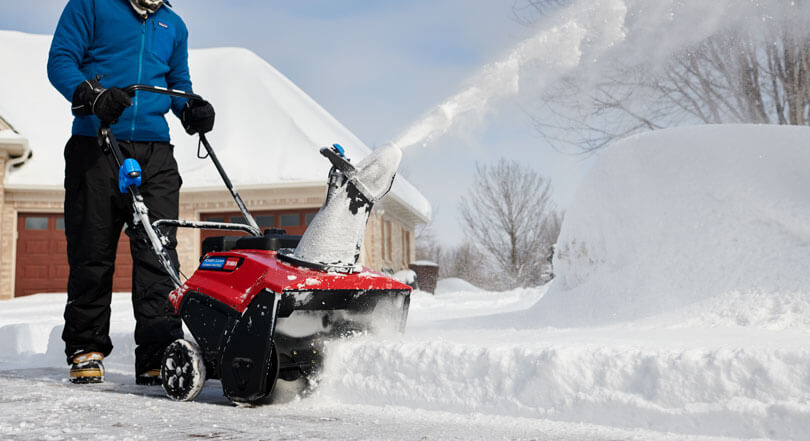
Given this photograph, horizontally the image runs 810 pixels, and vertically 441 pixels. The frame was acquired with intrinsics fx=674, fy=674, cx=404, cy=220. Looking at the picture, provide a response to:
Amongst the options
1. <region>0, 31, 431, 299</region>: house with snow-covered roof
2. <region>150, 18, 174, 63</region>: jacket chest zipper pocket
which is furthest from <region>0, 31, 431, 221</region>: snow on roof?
<region>150, 18, 174, 63</region>: jacket chest zipper pocket

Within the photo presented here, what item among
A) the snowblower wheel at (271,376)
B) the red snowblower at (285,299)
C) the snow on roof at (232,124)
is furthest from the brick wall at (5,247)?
the snowblower wheel at (271,376)

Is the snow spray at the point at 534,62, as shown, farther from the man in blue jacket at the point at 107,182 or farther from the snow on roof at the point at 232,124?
the snow on roof at the point at 232,124

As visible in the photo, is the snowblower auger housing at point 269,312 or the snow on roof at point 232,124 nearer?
the snowblower auger housing at point 269,312

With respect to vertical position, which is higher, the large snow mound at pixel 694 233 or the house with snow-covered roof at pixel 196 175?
the house with snow-covered roof at pixel 196 175

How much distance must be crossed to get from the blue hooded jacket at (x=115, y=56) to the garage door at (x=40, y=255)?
11.9m

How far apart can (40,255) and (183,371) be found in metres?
13.8

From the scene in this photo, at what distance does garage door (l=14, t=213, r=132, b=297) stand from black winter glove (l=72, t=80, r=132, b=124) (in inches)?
482

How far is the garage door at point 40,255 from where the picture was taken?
14.8 metres

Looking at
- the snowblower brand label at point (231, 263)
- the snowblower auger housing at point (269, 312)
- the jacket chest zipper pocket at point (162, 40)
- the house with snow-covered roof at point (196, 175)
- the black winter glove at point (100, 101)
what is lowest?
the snowblower auger housing at point (269, 312)

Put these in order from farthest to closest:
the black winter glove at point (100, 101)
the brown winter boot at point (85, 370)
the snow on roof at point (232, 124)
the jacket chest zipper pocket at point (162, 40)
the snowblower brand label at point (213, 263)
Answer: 1. the snow on roof at point (232, 124)
2. the jacket chest zipper pocket at point (162, 40)
3. the brown winter boot at point (85, 370)
4. the black winter glove at point (100, 101)
5. the snowblower brand label at point (213, 263)

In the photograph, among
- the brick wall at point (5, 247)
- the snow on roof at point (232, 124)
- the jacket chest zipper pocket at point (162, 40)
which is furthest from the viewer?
the snow on roof at point (232, 124)

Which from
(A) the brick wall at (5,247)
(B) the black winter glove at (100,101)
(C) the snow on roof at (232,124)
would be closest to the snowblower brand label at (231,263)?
(B) the black winter glove at (100,101)

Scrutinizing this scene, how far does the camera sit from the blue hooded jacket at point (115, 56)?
147 inches

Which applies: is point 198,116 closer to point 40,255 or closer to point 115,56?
point 115,56
